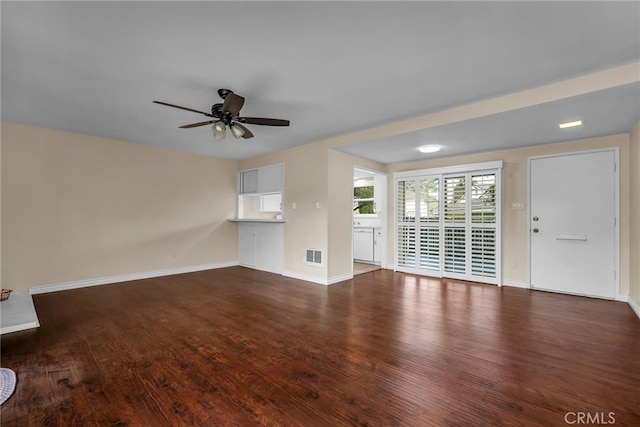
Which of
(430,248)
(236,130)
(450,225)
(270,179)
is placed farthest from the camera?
(270,179)

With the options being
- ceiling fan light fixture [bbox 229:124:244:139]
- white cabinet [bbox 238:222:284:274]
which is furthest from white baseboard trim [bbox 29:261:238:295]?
ceiling fan light fixture [bbox 229:124:244:139]

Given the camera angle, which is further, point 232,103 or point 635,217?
point 635,217

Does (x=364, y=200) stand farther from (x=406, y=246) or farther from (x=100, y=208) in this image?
(x=100, y=208)

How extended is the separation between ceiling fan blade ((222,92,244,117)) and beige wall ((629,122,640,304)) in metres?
4.45

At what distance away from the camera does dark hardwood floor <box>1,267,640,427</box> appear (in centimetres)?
166

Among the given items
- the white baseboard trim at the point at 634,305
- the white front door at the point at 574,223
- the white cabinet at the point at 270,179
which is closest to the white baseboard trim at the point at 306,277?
the white cabinet at the point at 270,179

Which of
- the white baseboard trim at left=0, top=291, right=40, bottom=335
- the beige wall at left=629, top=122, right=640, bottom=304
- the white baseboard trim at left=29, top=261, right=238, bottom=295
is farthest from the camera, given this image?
the white baseboard trim at left=29, top=261, right=238, bottom=295

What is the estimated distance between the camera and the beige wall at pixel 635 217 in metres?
3.27

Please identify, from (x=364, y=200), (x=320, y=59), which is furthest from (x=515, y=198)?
(x=320, y=59)

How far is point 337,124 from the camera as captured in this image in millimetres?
3900

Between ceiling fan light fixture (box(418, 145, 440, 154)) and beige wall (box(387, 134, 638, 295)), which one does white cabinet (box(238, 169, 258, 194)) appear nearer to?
ceiling fan light fixture (box(418, 145, 440, 154))

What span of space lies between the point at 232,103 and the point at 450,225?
4.25 metres

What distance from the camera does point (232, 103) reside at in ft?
8.50

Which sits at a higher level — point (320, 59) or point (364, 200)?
point (320, 59)
